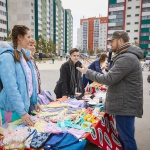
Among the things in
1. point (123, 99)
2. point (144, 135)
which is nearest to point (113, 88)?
point (123, 99)

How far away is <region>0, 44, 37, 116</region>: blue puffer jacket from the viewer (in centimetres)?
197

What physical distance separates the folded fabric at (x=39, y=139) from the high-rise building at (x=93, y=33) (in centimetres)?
11976

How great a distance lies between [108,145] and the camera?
2553mm

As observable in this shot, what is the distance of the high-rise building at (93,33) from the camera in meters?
122

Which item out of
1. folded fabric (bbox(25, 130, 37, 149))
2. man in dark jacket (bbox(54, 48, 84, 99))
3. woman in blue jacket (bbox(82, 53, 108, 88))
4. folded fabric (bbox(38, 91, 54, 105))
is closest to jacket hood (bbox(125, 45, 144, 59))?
folded fabric (bbox(25, 130, 37, 149))

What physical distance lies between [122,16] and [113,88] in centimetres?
6702

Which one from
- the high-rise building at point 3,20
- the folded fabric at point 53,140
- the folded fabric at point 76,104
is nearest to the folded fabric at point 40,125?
the folded fabric at point 53,140

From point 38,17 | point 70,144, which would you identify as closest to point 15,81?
point 70,144

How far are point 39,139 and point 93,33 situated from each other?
129065 mm

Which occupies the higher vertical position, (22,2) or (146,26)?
(22,2)

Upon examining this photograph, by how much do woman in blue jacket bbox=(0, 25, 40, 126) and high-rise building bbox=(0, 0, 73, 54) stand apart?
5461 centimetres

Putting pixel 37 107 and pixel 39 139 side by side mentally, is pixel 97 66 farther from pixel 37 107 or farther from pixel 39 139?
pixel 39 139

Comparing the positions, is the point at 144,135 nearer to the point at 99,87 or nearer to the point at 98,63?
the point at 99,87

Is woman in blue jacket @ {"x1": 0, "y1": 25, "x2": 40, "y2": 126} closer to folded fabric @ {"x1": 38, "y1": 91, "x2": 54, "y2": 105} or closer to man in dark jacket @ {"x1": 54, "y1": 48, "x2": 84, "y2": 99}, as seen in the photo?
folded fabric @ {"x1": 38, "y1": 91, "x2": 54, "y2": 105}
